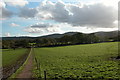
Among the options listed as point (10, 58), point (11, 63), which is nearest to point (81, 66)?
point (11, 63)

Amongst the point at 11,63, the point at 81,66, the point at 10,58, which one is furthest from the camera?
the point at 10,58

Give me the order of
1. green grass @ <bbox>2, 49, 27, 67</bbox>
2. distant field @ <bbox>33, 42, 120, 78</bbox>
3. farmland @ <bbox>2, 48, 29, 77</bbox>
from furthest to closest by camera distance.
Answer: green grass @ <bbox>2, 49, 27, 67</bbox>
farmland @ <bbox>2, 48, 29, 77</bbox>
distant field @ <bbox>33, 42, 120, 78</bbox>

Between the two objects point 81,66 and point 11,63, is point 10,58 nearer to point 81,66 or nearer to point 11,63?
point 11,63

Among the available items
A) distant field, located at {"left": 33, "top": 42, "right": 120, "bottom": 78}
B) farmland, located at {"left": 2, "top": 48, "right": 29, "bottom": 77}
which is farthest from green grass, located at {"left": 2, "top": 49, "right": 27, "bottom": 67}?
distant field, located at {"left": 33, "top": 42, "right": 120, "bottom": 78}

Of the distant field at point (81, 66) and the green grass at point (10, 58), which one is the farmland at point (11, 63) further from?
the distant field at point (81, 66)

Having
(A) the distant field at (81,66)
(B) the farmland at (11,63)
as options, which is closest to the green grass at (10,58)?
(B) the farmland at (11,63)

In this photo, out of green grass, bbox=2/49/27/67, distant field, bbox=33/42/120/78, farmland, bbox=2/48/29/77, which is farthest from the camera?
green grass, bbox=2/49/27/67

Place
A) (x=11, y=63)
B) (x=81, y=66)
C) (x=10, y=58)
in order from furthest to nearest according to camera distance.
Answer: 1. (x=10, y=58)
2. (x=11, y=63)
3. (x=81, y=66)

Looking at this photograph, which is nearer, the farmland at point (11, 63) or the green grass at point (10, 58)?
the farmland at point (11, 63)

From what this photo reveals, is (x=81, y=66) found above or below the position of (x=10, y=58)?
above

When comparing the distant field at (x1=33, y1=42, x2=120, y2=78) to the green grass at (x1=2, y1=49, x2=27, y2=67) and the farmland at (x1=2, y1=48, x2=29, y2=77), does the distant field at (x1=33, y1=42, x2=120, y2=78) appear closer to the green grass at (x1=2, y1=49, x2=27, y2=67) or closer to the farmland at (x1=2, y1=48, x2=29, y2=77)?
the farmland at (x1=2, y1=48, x2=29, y2=77)

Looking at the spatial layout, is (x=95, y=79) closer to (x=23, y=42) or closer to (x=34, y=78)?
(x=34, y=78)

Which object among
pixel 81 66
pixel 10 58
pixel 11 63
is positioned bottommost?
pixel 10 58

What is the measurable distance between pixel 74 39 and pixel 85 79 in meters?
135
